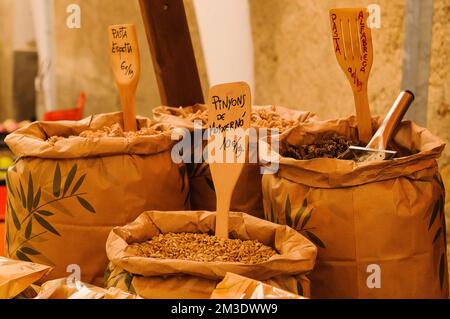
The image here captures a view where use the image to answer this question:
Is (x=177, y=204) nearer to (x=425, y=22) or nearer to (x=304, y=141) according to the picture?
(x=304, y=141)

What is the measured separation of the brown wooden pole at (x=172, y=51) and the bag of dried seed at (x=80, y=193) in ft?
1.08

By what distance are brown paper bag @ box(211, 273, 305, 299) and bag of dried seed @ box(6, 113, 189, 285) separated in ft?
1.34

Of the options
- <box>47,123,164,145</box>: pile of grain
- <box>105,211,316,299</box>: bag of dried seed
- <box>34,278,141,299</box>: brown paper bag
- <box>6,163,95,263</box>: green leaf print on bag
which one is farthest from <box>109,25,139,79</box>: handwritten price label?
<box>34,278,141,299</box>: brown paper bag

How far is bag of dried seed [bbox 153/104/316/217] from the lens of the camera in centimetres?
136

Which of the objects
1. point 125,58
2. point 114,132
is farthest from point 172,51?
point 114,132

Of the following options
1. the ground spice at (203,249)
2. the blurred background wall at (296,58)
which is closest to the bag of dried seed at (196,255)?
the ground spice at (203,249)

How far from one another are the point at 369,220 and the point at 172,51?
67cm

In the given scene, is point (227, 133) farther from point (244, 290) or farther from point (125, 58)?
point (125, 58)

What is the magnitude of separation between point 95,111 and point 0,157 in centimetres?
171

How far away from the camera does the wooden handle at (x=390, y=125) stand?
1.23 meters

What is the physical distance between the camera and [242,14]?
239 centimetres

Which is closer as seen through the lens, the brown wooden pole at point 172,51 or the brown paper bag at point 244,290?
the brown paper bag at point 244,290

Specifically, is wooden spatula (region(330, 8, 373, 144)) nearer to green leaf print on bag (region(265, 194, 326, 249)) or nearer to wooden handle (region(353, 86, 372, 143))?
wooden handle (region(353, 86, 372, 143))

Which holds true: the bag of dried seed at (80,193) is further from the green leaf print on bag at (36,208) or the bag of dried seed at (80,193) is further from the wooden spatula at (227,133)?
the wooden spatula at (227,133)
